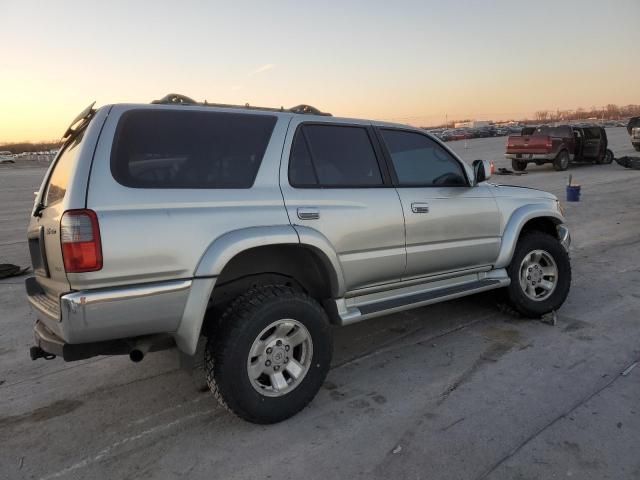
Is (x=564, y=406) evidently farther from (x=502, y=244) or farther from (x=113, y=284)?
(x=113, y=284)

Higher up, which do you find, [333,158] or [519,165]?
[333,158]

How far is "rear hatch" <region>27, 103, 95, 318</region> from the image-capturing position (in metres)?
2.63

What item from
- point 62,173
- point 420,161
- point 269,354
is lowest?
point 269,354

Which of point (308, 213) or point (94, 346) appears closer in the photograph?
point (94, 346)

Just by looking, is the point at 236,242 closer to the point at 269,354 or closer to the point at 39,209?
the point at 269,354

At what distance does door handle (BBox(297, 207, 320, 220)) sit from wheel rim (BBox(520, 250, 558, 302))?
2409 mm

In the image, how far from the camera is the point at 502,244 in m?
4.44

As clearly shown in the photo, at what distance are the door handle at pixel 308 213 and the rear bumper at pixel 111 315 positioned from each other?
0.84 m

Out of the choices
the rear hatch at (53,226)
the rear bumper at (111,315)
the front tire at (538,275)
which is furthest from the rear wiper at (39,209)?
the front tire at (538,275)

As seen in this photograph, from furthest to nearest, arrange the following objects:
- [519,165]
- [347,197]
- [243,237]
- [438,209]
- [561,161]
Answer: [519,165], [561,161], [438,209], [347,197], [243,237]

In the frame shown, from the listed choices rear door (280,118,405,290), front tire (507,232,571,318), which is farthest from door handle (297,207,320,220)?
front tire (507,232,571,318)

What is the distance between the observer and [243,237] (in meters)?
2.93

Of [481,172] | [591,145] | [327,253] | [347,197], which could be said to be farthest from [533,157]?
[327,253]

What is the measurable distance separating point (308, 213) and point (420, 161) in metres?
1.36
